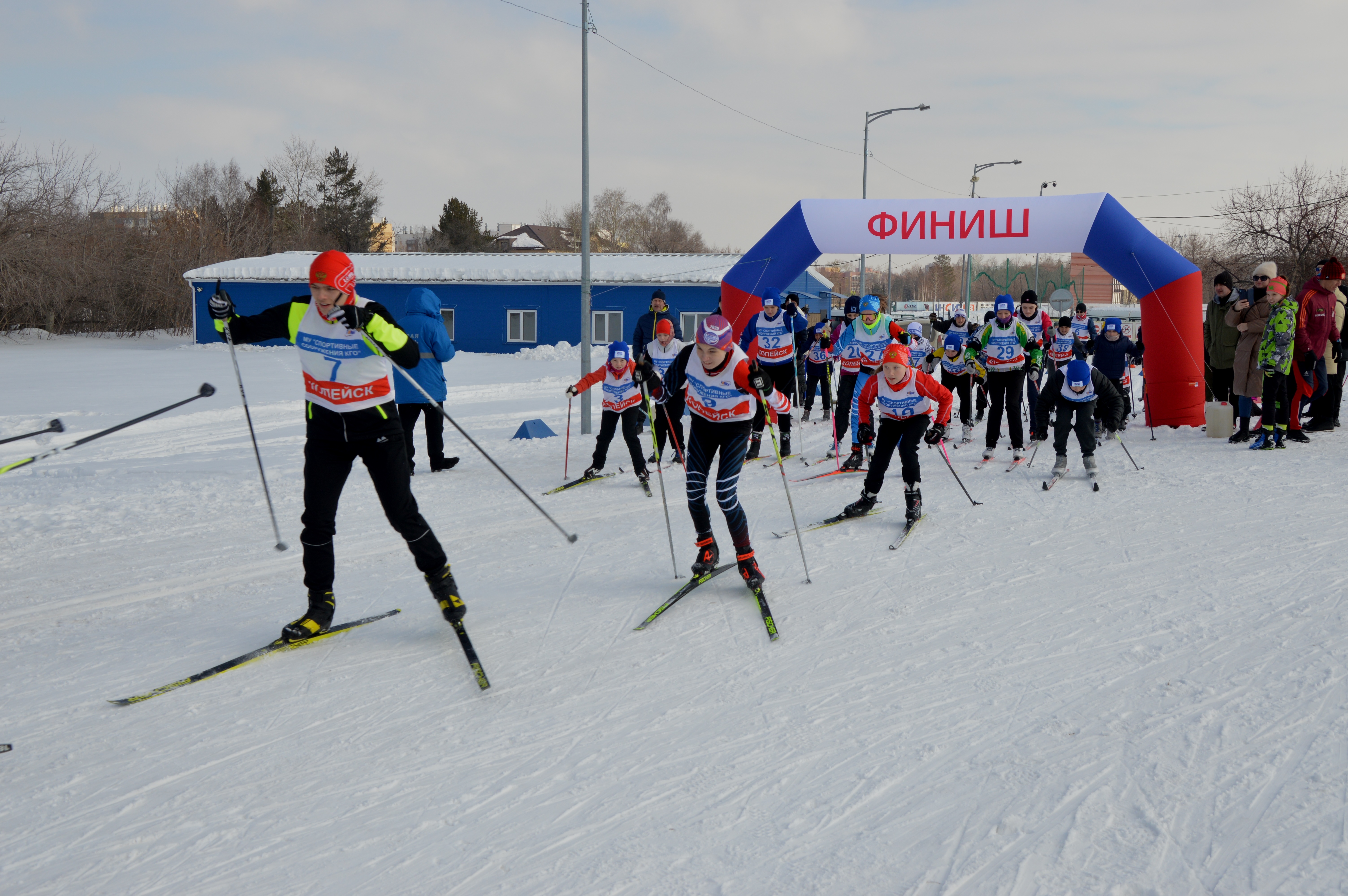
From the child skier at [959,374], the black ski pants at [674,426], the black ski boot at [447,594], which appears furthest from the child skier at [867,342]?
the black ski boot at [447,594]

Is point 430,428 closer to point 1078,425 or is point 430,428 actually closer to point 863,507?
point 863,507

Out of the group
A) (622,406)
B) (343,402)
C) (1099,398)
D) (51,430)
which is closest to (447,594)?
(343,402)

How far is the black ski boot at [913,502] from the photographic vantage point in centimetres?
633

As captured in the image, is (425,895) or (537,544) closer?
(425,895)

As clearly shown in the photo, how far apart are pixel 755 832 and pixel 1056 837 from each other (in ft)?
2.90

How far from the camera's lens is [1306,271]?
1962 cm

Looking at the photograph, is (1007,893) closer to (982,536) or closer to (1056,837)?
(1056,837)

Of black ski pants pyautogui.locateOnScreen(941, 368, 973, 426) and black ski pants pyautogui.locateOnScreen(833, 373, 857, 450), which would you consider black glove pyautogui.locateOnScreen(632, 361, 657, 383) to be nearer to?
black ski pants pyautogui.locateOnScreen(833, 373, 857, 450)

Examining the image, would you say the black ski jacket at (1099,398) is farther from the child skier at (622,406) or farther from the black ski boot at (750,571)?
the black ski boot at (750,571)

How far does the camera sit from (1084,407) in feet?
25.5

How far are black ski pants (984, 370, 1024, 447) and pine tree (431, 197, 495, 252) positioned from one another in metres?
47.3

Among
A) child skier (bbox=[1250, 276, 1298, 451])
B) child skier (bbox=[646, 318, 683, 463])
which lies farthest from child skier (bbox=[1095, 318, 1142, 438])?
child skier (bbox=[646, 318, 683, 463])

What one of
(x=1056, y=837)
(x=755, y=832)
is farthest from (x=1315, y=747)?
(x=755, y=832)

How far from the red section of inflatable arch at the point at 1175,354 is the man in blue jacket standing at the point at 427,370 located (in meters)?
8.21
